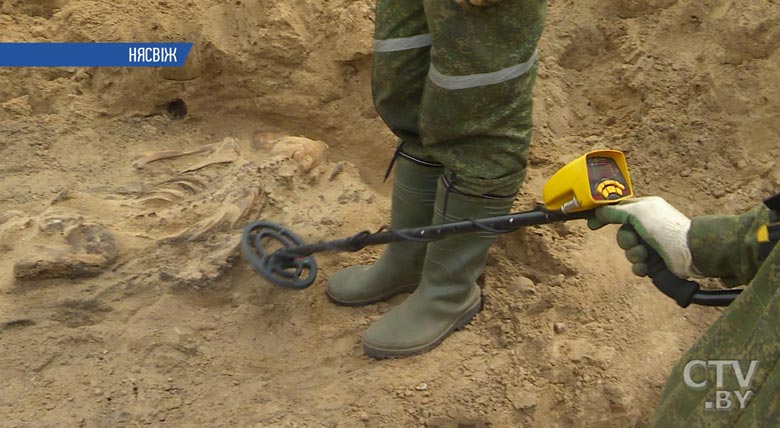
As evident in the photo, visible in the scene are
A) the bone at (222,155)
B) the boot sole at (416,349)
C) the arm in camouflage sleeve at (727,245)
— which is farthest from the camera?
the bone at (222,155)

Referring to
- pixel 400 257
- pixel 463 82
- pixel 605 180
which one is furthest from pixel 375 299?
pixel 605 180

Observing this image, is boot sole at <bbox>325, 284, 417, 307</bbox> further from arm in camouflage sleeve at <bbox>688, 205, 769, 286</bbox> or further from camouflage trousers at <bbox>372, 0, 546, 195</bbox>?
arm in camouflage sleeve at <bbox>688, 205, 769, 286</bbox>

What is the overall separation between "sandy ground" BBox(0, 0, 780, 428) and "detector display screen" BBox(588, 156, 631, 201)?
56cm

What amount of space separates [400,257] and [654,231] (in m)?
0.83

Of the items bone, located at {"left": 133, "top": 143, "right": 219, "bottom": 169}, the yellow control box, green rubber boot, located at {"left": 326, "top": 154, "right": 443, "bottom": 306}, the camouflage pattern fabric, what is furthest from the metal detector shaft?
bone, located at {"left": 133, "top": 143, "right": 219, "bottom": 169}

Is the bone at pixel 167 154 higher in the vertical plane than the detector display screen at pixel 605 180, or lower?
lower

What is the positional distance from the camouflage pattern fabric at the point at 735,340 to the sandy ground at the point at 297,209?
0.56m

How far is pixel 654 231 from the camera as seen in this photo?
52.2 inches

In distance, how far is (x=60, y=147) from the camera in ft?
8.85

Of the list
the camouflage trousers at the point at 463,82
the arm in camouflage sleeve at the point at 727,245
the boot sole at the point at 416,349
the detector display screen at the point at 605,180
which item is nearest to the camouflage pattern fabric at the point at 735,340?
the arm in camouflage sleeve at the point at 727,245

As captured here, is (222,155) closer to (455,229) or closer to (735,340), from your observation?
(455,229)

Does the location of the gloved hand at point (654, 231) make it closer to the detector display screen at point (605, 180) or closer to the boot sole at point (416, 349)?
the detector display screen at point (605, 180)

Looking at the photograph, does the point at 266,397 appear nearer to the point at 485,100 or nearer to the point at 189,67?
the point at 485,100

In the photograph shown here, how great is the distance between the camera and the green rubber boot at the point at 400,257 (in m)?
1.92
